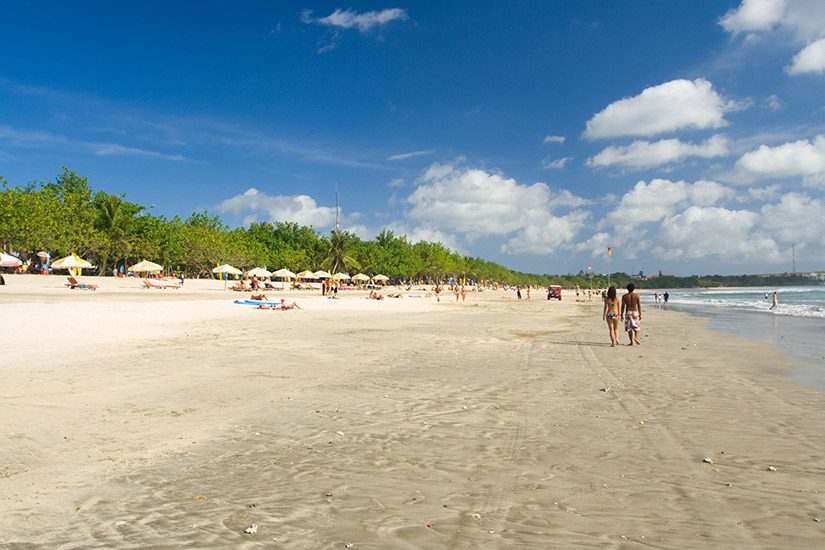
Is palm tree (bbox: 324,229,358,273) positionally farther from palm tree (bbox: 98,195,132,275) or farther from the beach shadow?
the beach shadow

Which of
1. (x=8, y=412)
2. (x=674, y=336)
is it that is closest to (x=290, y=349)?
(x=8, y=412)

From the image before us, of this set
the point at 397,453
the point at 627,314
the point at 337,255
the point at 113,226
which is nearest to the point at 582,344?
the point at 627,314

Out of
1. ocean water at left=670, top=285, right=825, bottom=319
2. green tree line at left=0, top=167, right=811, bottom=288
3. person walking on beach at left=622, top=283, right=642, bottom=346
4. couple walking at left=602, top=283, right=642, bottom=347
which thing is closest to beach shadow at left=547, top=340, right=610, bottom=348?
couple walking at left=602, top=283, right=642, bottom=347

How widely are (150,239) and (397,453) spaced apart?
72.3 m

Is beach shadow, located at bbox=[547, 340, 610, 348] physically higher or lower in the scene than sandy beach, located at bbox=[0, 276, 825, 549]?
lower

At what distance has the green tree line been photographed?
171 feet

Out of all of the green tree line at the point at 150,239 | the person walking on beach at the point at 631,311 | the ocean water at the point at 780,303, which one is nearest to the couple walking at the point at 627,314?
the person walking on beach at the point at 631,311

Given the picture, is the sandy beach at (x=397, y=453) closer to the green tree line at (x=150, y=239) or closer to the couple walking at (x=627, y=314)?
the couple walking at (x=627, y=314)

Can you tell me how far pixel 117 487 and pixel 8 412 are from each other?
10.9 ft

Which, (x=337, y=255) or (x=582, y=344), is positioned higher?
(x=337, y=255)

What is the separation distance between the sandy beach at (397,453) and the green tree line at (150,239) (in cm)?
4987

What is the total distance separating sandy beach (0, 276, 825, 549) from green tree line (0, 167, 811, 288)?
164 feet

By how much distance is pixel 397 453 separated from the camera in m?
5.52

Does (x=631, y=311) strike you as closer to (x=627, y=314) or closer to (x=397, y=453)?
(x=627, y=314)
